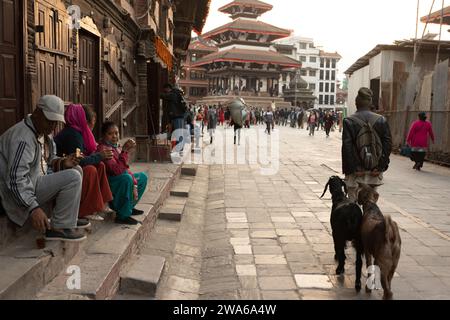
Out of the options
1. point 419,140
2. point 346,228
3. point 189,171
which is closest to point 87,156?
point 346,228

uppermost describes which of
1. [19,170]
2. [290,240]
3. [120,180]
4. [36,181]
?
[19,170]

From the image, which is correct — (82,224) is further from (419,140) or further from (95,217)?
(419,140)

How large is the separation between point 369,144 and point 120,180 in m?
2.75

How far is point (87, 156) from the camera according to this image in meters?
4.73

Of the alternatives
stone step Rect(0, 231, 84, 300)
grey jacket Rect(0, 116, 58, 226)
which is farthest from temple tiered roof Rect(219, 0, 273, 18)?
stone step Rect(0, 231, 84, 300)

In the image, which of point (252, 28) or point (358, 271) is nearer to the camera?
point (358, 271)

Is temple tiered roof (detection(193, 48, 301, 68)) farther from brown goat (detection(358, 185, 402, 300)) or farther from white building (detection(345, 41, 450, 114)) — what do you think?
brown goat (detection(358, 185, 402, 300))

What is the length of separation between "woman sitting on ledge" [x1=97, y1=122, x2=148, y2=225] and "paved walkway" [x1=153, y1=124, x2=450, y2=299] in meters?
0.93

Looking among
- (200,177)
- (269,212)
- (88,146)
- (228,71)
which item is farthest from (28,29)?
(228,71)

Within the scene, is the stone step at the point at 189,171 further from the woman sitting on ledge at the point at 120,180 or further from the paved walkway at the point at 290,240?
the woman sitting on ledge at the point at 120,180

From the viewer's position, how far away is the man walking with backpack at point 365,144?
17.0 feet

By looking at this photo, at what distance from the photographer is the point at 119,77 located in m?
10.0

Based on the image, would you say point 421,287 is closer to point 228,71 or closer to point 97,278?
point 97,278
